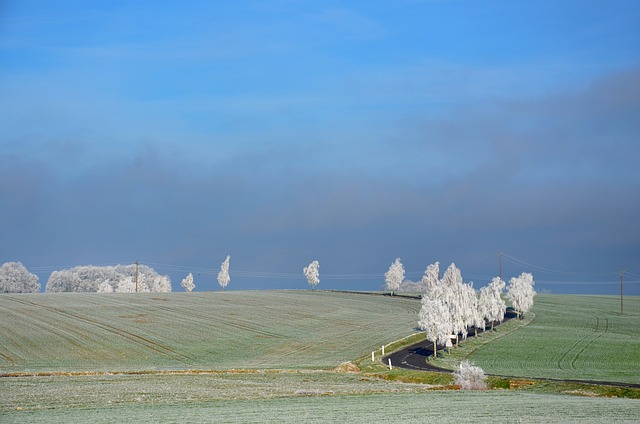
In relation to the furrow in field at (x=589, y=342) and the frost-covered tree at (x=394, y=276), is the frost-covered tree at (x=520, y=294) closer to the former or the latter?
the furrow in field at (x=589, y=342)

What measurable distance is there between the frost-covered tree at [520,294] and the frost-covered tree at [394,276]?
55.1 meters

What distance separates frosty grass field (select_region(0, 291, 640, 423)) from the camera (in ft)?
133

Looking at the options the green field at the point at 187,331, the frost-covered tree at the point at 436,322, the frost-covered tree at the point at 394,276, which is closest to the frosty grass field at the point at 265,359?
the green field at the point at 187,331

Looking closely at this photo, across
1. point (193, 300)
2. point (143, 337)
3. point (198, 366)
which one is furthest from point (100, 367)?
point (193, 300)

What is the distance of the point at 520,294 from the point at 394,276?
196 ft

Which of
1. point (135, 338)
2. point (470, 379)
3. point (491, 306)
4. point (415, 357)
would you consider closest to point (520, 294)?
point (491, 306)

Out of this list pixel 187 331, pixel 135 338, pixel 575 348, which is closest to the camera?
pixel 135 338

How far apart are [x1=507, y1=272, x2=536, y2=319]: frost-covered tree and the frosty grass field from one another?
129 inches

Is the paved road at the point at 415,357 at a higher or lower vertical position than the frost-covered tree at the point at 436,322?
lower

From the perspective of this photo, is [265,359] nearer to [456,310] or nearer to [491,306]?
[456,310]

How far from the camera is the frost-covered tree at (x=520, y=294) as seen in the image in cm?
13675

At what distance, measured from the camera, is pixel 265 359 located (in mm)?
84062

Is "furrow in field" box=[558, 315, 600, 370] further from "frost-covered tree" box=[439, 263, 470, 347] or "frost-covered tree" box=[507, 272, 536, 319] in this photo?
"frost-covered tree" box=[507, 272, 536, 319]

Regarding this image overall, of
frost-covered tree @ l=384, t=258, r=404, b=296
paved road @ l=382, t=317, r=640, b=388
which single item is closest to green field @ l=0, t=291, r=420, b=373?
paved road @ l=382, t=317, r=640, b=388
